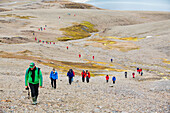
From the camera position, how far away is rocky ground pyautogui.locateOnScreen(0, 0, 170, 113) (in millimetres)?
14970

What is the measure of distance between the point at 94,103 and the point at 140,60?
52.5 m

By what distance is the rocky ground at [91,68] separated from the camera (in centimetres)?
1497

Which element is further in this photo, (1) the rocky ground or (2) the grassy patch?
(2) the grassy patch

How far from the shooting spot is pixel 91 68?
51531 millimetres

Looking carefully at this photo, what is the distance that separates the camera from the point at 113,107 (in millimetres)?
14969

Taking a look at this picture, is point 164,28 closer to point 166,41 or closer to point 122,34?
point 122,34

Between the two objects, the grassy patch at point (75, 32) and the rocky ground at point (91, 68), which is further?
the grassy patch at point (75, 32)

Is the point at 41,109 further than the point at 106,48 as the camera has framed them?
No

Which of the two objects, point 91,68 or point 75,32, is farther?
point 75,32

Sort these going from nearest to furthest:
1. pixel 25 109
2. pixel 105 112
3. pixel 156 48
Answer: pixel 25 109
pixel 105 112
pixel 156 48

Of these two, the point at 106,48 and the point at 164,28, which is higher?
the point at 164,28

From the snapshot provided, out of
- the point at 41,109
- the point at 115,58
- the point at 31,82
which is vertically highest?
the point at 31,82

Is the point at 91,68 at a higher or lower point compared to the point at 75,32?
lower

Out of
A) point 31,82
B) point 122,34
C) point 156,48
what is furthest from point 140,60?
point 122,34
